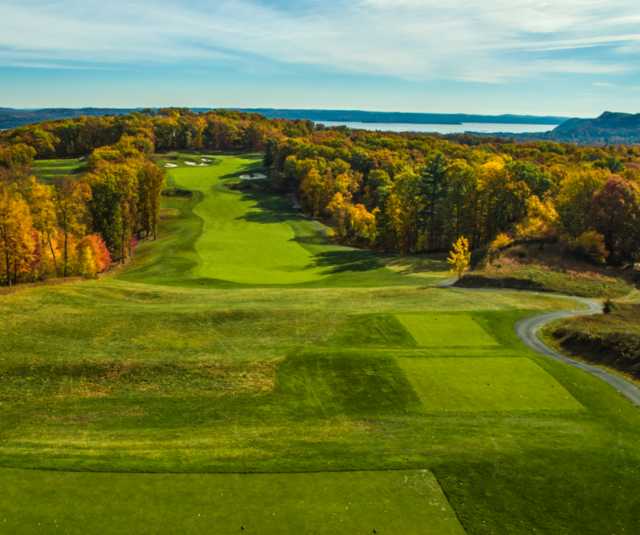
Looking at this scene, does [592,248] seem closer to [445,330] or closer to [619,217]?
[619,217]

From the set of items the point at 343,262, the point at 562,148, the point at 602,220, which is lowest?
the point at 343,262

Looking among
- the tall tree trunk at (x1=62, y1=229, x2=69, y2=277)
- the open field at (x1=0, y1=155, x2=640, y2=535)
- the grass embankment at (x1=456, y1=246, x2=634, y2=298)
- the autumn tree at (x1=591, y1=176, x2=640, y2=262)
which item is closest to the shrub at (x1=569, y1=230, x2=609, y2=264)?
the grass embankment at (x1=456, y1=246, x2=634, y2=298)

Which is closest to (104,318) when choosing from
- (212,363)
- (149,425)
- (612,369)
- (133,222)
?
(212,363)

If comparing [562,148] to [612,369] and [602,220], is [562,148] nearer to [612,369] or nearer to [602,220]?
[602,220]

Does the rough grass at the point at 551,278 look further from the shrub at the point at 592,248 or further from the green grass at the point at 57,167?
the green grass at the point at 57,167

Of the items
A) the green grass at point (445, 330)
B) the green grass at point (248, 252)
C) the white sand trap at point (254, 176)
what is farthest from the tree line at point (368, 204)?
the green grass at point (445, 330)

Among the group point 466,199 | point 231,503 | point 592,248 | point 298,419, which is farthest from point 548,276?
point 231,503

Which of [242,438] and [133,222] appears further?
[133,222]
